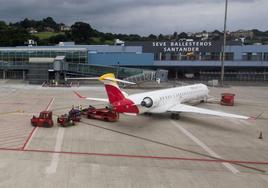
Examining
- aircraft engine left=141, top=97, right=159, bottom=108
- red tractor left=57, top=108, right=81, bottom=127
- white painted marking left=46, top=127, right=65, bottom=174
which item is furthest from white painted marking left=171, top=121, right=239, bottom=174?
white painted marking left=46, top=127, right=65, bottom=174

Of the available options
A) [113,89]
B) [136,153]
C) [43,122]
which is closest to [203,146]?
[136,153]

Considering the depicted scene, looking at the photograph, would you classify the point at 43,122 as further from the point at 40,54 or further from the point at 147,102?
the point at 40,54

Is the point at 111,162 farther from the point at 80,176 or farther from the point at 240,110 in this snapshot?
the point at 240,110

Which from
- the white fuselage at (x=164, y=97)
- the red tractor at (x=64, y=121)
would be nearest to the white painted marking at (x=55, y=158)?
the red tractor at (x=64, y=121)

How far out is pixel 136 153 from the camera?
25.7 metres

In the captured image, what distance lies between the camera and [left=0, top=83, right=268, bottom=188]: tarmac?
2019cm

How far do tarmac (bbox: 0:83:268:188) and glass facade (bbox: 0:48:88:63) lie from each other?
58.5 meters

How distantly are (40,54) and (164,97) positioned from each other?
6623 centimetres

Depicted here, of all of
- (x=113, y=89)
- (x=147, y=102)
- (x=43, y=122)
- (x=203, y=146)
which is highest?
(x=113, y=89)

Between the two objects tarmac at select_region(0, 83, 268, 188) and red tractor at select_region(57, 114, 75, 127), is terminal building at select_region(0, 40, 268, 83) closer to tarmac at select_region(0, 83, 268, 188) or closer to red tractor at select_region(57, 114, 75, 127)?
tarmac at select_region(0, 83, 268, 188)

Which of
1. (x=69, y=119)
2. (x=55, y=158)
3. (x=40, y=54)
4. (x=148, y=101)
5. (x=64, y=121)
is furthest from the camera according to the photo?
(x=40, y=54)

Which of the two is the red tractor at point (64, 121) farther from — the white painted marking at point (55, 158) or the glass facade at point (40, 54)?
the glass facade at point (40, 54)

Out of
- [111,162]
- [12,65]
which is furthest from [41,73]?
[111,162]

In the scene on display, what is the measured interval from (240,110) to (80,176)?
1356 inches
